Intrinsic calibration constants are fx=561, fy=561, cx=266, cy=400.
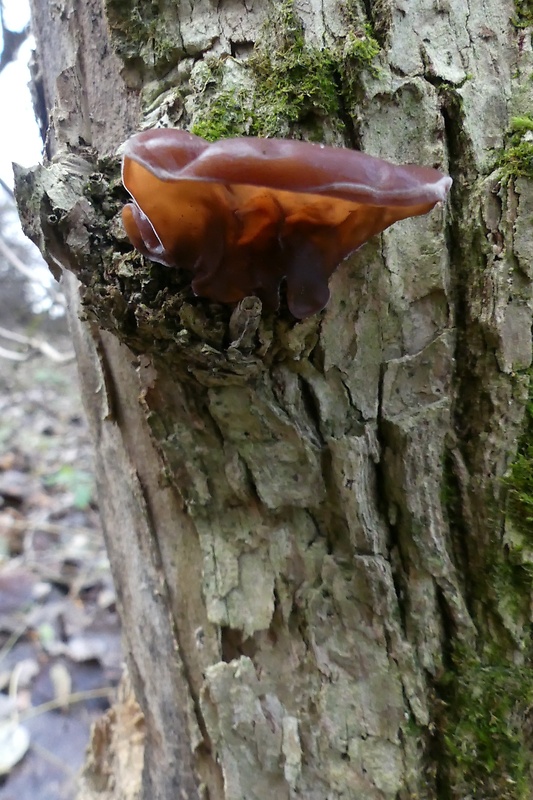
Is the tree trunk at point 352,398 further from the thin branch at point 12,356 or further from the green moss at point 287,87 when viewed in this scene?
the thin branch at point 12,356

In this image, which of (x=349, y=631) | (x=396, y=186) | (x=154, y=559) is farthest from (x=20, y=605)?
(x=396, y=186)

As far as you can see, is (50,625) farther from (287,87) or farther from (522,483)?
(287,87)

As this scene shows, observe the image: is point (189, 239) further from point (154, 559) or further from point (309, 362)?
point (154, 559)

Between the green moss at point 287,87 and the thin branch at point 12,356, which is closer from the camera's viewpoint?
the green moss at point 287,87

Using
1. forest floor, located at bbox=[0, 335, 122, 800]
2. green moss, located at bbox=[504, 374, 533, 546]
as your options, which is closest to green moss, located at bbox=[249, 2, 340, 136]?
green moss, located at bbox=[504, 374, 533, 546]

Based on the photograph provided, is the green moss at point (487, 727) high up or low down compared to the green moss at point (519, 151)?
down

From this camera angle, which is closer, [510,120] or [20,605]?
[510,120]

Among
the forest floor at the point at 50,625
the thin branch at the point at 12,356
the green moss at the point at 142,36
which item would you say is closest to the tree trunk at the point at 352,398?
the green moss at the point at 142,36

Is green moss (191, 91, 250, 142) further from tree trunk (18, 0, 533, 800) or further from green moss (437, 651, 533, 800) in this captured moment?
green moss (437, 651, 533, 800)
